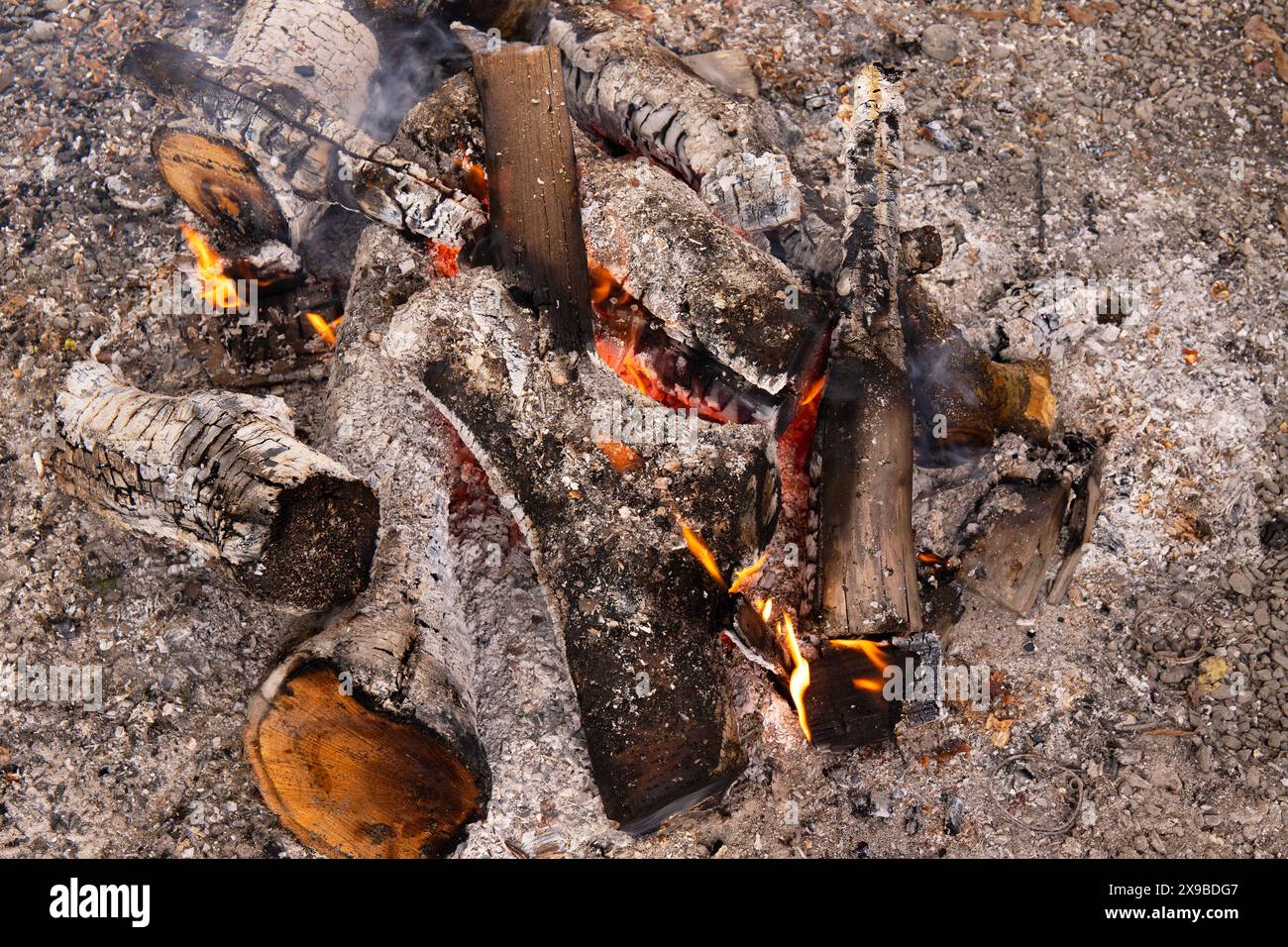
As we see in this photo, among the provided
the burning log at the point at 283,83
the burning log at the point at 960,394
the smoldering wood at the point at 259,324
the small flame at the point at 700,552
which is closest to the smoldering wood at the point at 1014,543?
the burning log at the point at 960,394

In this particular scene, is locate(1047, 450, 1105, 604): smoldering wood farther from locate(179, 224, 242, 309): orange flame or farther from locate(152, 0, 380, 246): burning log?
locate(179, 224, 242, 309): orange flame

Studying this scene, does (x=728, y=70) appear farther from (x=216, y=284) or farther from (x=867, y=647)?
(x=867, y=647)

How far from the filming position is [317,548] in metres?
2.97

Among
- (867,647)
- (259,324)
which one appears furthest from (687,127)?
(867,647)

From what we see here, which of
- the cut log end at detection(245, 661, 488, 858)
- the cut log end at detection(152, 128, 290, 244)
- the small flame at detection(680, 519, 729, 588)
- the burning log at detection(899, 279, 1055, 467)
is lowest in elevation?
the cut log end at detection(245, 661, 488, 858)

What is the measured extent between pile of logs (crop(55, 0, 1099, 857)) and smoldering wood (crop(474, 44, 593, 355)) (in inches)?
0.5

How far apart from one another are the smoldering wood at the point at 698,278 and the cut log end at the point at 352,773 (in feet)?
5.51

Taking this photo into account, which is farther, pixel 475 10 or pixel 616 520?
pixel 475 10

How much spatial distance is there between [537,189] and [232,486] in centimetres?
165

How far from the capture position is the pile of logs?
117 inches

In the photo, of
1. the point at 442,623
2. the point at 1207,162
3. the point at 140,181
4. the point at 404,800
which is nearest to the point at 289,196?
the point at 140,181

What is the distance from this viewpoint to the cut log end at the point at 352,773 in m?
2.78

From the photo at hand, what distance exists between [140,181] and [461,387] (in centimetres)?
230

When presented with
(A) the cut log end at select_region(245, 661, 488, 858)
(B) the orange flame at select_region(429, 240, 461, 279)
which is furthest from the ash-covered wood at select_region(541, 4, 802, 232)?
(A) the cut log end at select_region(245, 661, 488, 858)
